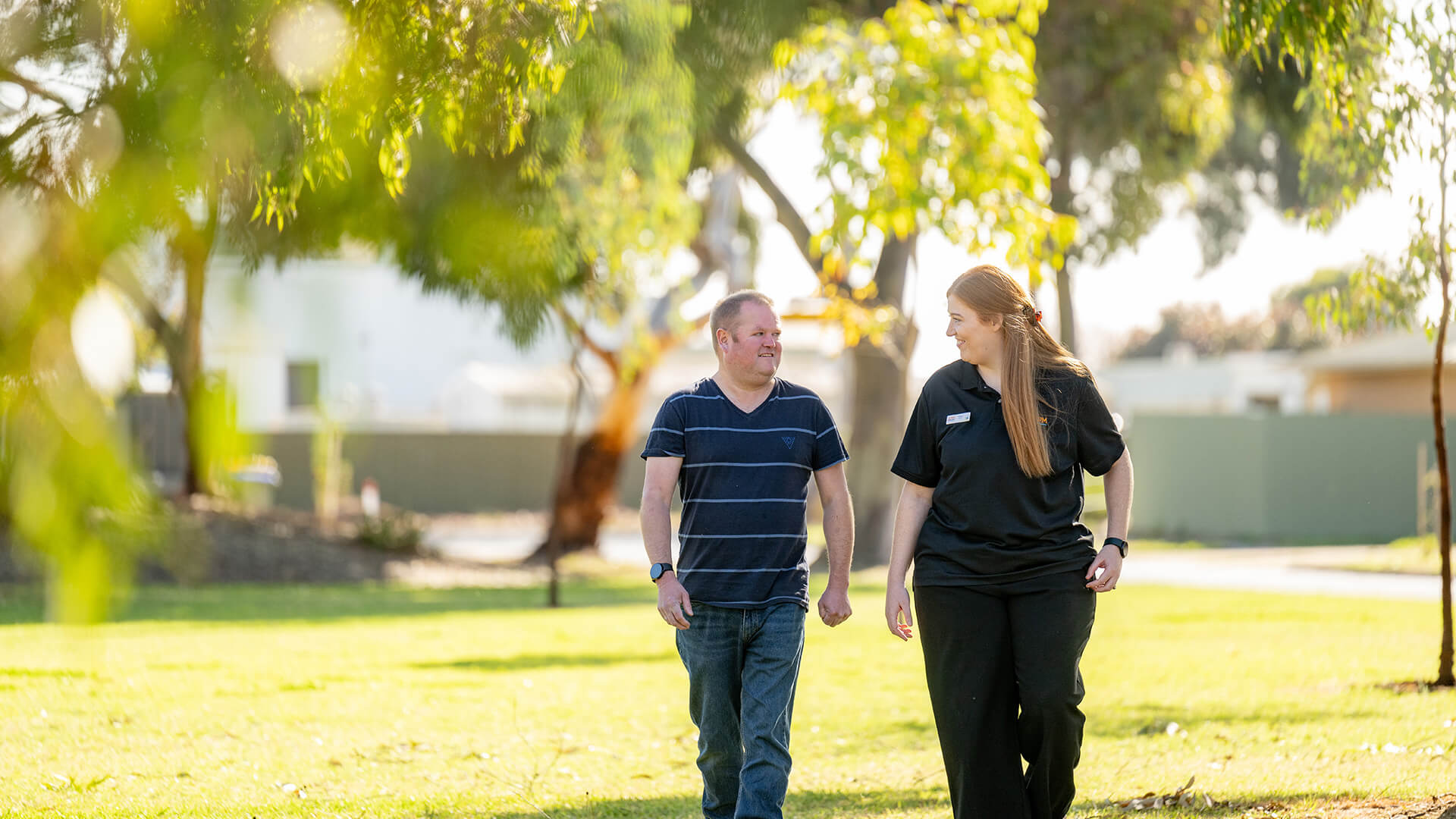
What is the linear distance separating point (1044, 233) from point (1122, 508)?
31.3 ft

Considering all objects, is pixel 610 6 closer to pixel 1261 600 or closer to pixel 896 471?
pixel 896 471

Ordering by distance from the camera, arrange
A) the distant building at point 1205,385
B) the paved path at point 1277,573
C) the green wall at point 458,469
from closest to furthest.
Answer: the paved path at point 1277,573
the green wall at point 458,469
the distant building at point 1205,385

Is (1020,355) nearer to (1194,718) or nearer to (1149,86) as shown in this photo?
(1194,718)

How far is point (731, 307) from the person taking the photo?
4.93 metres

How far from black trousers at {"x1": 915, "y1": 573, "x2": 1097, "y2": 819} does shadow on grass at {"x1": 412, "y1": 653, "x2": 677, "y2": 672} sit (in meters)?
6.21

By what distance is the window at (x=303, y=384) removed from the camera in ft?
6.38

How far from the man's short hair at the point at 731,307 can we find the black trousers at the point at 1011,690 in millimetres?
1021

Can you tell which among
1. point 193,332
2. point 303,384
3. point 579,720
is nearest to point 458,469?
point 579,720

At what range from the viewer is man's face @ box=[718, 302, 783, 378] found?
15.9ft

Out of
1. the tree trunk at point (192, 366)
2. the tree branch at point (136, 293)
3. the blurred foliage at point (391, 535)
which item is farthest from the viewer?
the blurred foliage at point (391, 535)

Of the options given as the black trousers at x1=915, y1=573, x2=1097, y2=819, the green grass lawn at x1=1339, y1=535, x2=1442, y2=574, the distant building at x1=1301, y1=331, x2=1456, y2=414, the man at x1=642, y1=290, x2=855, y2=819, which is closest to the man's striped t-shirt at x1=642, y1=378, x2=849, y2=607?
the man at x1=642, y1=290, x2=855, y2=819

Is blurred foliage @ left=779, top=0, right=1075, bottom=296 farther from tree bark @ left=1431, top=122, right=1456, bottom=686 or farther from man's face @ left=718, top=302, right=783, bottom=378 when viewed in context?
man's face @ left=718, top=302, right=783, bottom=378

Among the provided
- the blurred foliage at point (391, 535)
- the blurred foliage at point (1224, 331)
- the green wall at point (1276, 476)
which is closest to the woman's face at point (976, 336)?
the blurred foliage at point (391, 535)

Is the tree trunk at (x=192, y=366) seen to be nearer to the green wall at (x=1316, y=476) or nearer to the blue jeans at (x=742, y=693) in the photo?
the blue jeans at (x=742, y=693)
